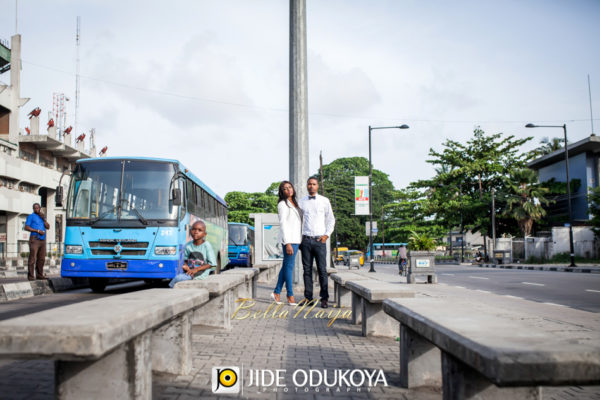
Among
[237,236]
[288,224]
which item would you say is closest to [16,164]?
[237,236]

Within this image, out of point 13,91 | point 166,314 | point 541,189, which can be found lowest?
point 166,314

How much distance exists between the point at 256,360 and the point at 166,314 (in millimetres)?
1463

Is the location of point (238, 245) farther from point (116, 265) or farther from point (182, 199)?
point (116, 265)

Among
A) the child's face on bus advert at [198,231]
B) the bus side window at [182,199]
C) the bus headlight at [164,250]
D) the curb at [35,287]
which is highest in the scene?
the bus side window at [182,199]

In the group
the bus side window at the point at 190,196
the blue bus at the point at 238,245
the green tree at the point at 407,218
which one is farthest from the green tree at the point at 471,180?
the bus side window at the point at 190,196

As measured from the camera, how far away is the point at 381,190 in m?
75.6

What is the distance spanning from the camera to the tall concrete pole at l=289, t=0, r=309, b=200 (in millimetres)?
11641

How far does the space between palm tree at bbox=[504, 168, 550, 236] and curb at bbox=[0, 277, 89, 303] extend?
41.3 m

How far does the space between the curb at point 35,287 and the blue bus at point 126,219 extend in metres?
1.26

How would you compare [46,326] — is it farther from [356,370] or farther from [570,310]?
[570,310]

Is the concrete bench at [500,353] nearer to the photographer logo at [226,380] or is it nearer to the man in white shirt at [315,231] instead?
the photographer logo at [226,380]

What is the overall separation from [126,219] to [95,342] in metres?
9.14

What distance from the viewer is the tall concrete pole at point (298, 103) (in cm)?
1164

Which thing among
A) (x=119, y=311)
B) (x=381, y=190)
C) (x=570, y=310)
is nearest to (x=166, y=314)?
(x=119, y=311)
